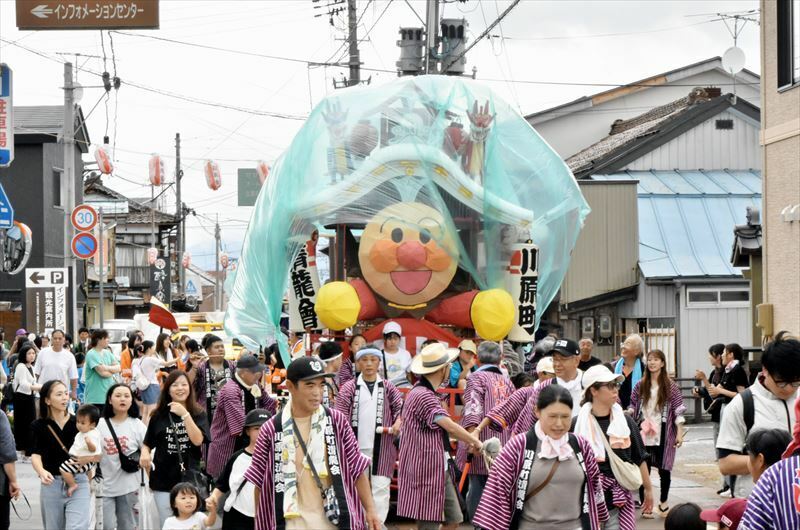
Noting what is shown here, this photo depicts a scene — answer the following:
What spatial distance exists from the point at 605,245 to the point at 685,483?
1184 centimetres

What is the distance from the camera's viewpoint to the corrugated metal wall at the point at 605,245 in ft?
88.2

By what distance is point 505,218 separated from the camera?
50.2ft

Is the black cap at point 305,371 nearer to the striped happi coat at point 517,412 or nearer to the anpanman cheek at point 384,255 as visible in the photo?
the striped happi coat at point 517,412

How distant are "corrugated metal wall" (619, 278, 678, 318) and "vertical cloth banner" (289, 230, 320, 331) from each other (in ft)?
37.3

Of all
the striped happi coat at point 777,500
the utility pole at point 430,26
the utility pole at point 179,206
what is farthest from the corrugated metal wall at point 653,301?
the utility pole at point 179,206

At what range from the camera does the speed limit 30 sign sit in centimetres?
2722

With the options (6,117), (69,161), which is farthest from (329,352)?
(69,161)

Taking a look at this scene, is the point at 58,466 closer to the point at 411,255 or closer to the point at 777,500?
the point at 411,255

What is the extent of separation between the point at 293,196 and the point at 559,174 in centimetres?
351

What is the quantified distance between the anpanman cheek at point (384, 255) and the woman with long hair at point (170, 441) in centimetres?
525

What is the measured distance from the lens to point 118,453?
10227 mm

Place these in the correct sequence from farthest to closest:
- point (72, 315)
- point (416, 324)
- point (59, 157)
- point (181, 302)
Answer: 1. point (181, 302)
2. point (59, 157)
3. point (72, 315)
4. point (416, 324)

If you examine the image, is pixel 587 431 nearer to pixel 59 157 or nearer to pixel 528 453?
pixel 528 453

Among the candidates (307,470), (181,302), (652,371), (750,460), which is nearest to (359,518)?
(307,470)
